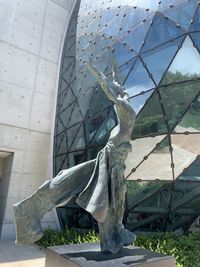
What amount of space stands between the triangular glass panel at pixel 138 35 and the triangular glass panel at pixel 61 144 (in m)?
4.83

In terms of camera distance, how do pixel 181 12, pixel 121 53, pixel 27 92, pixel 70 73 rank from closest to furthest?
pixel 181 12 → pixel 121 53 → pixel 27 92 → pixel 70 73

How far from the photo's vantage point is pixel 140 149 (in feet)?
32.8

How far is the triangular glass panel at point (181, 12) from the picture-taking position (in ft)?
32.4

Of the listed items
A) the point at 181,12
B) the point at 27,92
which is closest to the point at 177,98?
the point at 181,12

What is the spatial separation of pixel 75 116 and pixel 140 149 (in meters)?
4.08

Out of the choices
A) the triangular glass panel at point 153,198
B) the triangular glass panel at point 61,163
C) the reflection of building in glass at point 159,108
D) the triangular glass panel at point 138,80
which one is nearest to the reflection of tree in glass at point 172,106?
the reflection of building in glass at point 159,108

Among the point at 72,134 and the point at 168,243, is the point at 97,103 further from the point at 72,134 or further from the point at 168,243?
the point at 168,243

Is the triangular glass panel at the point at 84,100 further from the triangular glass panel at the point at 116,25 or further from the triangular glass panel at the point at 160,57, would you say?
the triangular glass panel at the point at 160,57

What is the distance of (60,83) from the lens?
48.8 feet

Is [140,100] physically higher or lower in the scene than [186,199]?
higher

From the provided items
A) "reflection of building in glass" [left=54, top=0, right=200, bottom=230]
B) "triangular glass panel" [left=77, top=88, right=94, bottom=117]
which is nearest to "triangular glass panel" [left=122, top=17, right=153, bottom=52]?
"reflection of building in glass" [left=54, top=0, right=200, bottom=230]

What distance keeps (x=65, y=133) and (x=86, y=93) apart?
2024 mm

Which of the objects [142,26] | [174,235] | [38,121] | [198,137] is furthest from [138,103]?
[38,121]

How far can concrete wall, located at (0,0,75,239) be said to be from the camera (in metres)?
13.2
